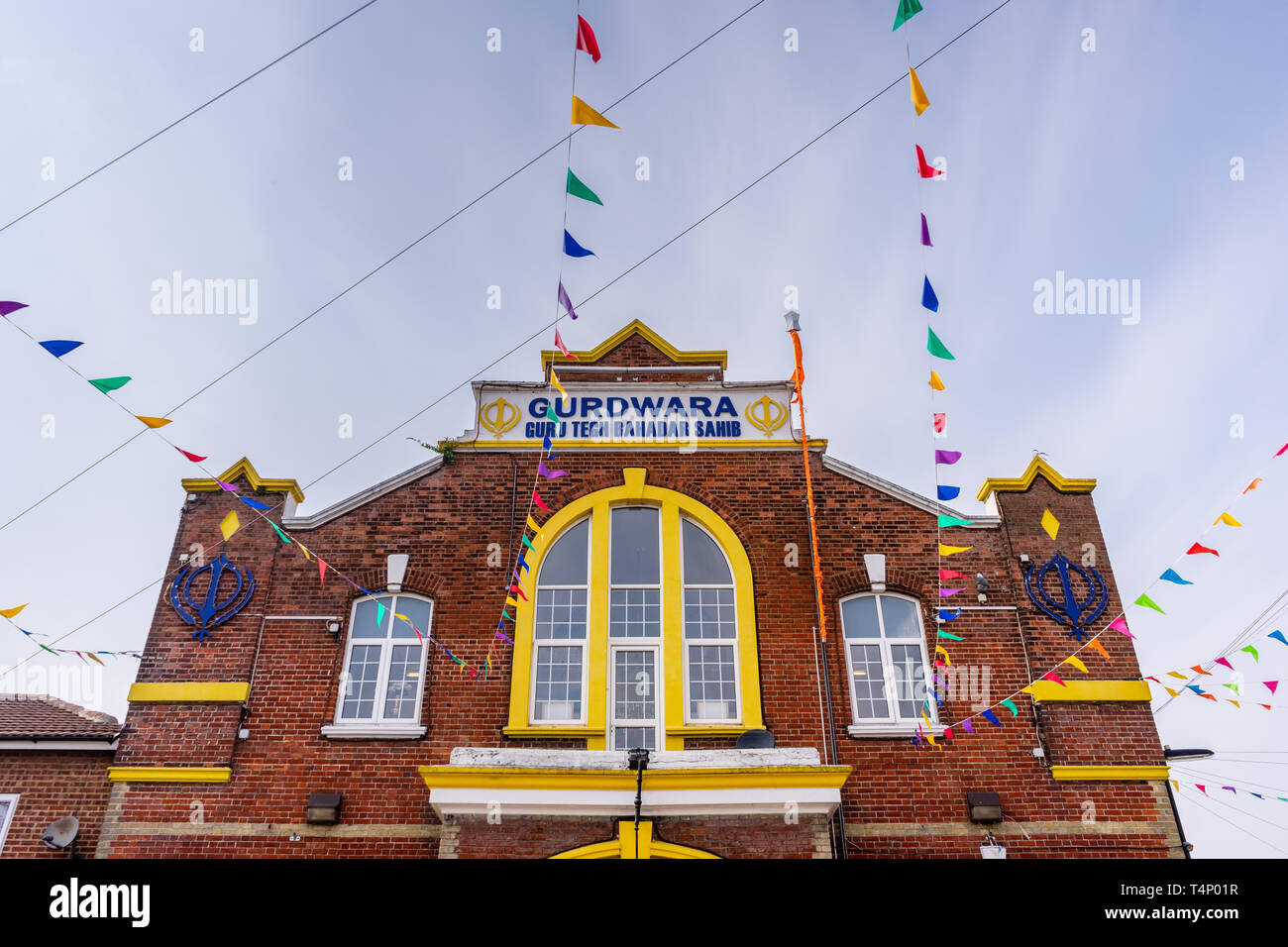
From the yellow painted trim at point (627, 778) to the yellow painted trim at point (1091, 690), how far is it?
333 cm

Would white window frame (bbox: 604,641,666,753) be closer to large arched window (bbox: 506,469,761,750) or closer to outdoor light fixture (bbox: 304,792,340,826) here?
large arched window (bbox: 506,469,761,750)

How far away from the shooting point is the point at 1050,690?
11148 mm

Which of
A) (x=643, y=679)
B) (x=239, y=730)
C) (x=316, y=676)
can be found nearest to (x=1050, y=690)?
(x=643, y=679)

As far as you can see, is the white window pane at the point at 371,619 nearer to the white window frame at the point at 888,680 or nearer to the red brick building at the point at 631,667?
the red brick building at the point at 631,667

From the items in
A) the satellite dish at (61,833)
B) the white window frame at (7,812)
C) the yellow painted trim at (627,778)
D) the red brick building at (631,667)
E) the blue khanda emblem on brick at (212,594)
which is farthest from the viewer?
the blue khanda emblem on brick at (212,594)

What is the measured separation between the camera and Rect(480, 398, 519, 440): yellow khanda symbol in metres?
13.1

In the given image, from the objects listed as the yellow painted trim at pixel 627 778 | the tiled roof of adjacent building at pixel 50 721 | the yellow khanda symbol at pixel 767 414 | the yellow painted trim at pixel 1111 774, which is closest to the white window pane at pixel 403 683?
the yellow painted trim at pixel 627 778

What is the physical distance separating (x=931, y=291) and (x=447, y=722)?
24.9 ft

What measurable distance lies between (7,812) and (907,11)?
42.8ft

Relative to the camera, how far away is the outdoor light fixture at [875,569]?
11969 millimetres

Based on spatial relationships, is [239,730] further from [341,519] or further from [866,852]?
[866,852]

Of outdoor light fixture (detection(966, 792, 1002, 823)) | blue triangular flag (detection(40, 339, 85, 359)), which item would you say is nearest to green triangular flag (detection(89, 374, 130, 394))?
blue triangular flag (detection(40, 339, 85, 359))

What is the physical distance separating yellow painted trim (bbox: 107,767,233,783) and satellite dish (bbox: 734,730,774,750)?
6.11 m
